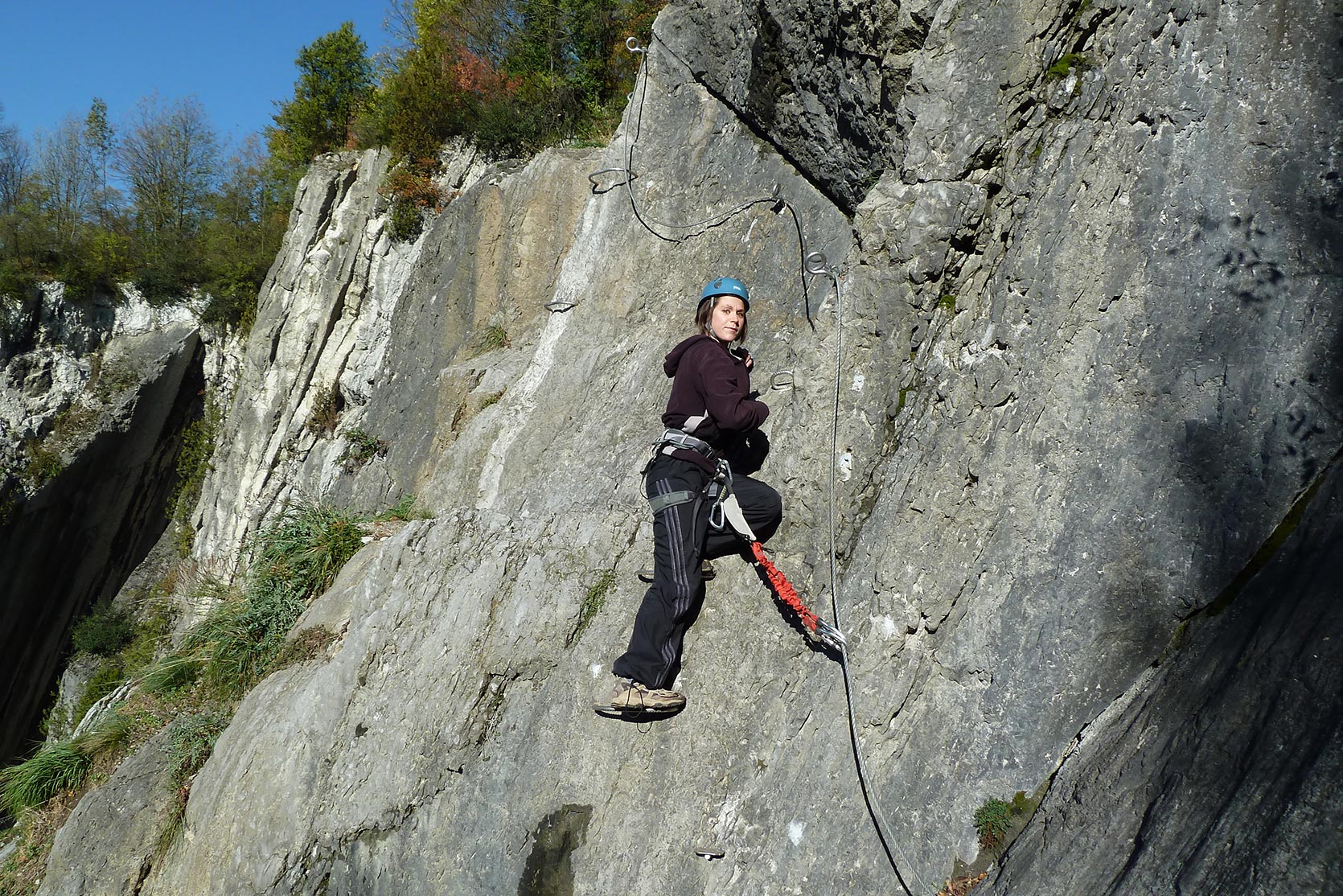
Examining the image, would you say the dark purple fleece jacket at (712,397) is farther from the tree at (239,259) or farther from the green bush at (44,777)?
the tree at (239,259)

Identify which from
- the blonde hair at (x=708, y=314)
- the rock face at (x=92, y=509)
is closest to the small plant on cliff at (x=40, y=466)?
the rock face at (x=92, y=509)

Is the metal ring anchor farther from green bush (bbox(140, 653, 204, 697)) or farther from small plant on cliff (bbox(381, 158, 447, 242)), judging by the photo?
green bush (bbox(140, 653, 204, 697))

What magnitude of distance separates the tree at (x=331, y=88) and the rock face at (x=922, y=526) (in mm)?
14855

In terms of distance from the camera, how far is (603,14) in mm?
14383

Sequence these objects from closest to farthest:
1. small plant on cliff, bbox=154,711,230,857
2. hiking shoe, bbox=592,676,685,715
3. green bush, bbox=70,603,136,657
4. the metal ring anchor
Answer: hiking shoe, bbox=592,676,685,715
small plant on cliff, bbox=154,711,230,857
the metal ring anchor
green bush, bbox=70,603,136,657

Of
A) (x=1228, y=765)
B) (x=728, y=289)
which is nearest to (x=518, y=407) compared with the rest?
(x=728, y=289)

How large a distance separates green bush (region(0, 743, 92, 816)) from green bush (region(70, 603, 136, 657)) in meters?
12.6

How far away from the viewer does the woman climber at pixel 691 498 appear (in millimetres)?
5023

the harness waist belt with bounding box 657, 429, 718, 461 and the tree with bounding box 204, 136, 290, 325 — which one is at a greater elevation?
the tree with bounding box 204, 136, 290, 325

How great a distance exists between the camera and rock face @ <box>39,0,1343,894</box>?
126 inches

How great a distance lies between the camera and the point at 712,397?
507cm

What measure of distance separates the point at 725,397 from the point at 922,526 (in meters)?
1.40

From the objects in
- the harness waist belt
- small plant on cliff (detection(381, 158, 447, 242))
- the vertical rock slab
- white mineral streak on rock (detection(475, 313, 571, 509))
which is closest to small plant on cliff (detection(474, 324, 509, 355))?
white mineral streak on rock (detection(475, 313, 571, 509))

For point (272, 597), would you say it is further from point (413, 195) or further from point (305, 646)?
point (413, 195)
